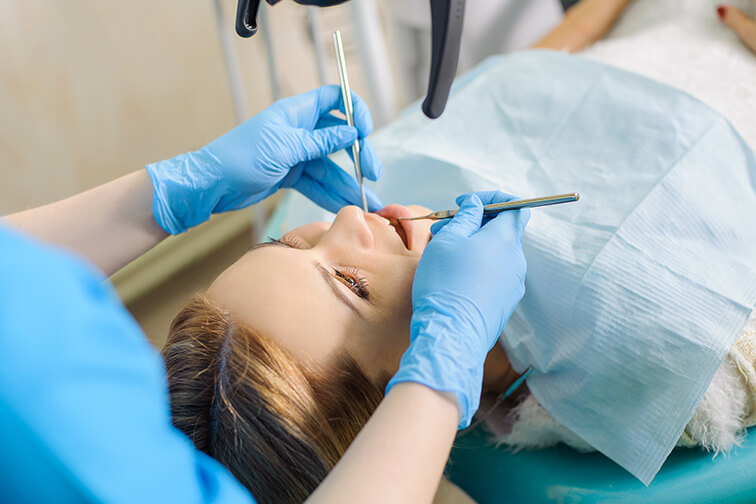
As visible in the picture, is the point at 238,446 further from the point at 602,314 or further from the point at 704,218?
the point at 704,218

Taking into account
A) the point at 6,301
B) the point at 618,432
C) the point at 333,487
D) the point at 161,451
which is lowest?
the point at 618,432

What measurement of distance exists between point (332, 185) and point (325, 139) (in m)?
0.11

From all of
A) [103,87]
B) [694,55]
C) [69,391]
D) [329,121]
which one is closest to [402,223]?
[329,121]

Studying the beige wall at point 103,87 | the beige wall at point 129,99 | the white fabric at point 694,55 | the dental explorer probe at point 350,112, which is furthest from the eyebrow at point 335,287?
the beige wall at point 103,87

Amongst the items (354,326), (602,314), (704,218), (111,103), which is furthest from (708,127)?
(111,103)

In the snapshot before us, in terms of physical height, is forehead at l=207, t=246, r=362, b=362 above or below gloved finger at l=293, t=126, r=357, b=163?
below

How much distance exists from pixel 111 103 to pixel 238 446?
5.80 ft

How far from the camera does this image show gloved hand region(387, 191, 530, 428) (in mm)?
629

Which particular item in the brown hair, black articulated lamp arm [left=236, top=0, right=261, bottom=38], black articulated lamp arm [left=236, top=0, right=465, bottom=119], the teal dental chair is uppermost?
black articulated lamp arm [left=236, top=0, right=261, bottom=38]

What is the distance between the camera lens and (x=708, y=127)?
3.37ft

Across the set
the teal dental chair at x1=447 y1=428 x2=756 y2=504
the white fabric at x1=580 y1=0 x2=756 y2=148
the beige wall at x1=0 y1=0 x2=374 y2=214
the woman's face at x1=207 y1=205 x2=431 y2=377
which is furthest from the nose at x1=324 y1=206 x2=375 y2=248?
the beige wall at x1=0 y1=0 x2=374 y2=214

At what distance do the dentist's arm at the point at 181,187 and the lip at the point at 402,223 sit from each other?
0.11m

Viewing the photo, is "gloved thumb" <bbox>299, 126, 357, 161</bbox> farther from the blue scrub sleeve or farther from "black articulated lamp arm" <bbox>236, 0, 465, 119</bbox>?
the blue scrub sleeve

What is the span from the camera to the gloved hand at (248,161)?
983mm
